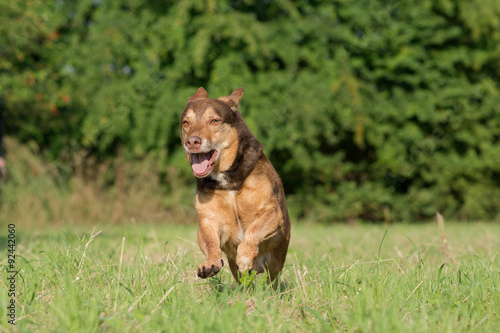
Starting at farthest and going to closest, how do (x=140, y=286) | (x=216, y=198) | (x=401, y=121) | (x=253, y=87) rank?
(x=401, y=121), (x=253, y=87), (x=216, y=198), (x=140, y=286)

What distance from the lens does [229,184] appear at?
4383 millimetres

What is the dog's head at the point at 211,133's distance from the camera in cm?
421

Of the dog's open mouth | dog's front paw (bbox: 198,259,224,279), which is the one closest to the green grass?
dog's front paw (bbox: 198,259,224,279)

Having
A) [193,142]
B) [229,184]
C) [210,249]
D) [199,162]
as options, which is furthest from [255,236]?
[193,142]

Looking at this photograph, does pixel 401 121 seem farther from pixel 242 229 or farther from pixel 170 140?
pixel 242 229

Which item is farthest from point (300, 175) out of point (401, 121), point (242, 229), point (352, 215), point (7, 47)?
point (242, 229)

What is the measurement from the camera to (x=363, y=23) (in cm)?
1574

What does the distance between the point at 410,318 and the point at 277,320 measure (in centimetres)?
78

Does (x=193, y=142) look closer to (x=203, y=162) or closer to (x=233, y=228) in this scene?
(x=203, y=162)

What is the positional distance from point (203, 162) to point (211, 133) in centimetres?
23

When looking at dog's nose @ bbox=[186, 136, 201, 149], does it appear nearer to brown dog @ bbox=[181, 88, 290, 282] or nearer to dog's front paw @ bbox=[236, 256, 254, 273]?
brown dog @ bbox=[181, 88, 290, 282]

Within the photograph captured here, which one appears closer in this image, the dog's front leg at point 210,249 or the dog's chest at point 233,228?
the dog's front leg at point 210,249

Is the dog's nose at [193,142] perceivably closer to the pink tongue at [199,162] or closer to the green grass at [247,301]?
the pink tongue at [199,162]

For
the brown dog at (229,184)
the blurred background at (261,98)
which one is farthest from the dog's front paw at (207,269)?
the blurred background at (261,98)
